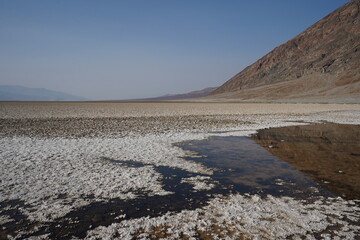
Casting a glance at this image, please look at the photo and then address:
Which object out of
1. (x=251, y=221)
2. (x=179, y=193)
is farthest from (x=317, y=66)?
(x=251, y=221)

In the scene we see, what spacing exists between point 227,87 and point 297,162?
144 meters

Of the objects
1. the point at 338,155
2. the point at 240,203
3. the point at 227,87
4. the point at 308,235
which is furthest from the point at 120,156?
the point at 227,87

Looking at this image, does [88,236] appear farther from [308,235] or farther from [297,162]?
[297,162]

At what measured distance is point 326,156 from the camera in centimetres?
787

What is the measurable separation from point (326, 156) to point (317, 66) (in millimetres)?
102360

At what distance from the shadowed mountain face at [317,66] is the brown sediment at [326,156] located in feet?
213

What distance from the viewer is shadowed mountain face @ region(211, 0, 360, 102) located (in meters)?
80.9

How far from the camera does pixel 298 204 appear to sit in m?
4.46

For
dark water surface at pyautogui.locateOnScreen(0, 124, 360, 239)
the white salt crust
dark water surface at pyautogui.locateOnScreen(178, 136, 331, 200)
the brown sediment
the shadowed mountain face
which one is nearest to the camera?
the white salt crust

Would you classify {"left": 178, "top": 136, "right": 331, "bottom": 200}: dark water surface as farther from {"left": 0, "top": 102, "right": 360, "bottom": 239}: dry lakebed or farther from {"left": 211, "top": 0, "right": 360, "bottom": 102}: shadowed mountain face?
{"left": 211, "top": 0, "right": 360, "bottom": 102}: shadowed mountain face

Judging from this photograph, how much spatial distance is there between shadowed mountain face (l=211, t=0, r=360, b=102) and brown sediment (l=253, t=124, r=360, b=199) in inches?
2550

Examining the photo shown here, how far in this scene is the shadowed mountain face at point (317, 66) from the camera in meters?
80.9

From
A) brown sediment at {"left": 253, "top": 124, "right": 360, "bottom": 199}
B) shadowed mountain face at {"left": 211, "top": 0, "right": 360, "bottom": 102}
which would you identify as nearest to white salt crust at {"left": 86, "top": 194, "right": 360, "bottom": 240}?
brown sediment at {"left": 253, "top": 124, "right": 360, "bottom": 199}

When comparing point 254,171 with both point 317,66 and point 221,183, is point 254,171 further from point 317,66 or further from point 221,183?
point 317,66
